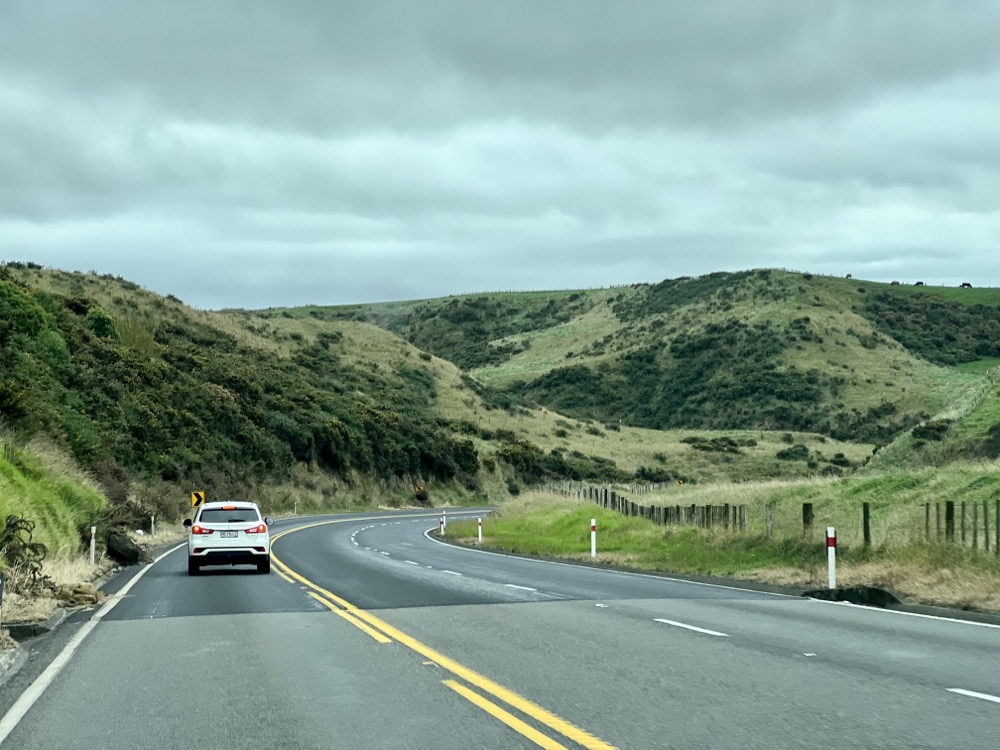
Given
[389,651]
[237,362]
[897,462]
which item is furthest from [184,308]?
[389,651]

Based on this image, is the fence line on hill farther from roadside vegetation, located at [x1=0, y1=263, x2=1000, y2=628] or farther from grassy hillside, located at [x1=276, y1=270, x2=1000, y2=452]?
grassy hillside, located at [x1=276, y1=270, x2=1000, y2=452]

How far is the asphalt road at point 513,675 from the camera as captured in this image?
326 inches

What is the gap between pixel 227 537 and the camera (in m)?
25.9

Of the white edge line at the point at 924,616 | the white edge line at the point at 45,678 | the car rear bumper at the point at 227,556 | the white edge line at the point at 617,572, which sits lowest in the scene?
the white edge line at the point at 617,572

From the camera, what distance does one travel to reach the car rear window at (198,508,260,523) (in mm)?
25906

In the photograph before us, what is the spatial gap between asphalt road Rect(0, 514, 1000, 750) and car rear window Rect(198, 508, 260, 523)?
19.8 feet

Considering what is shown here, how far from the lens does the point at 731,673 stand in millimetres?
10734

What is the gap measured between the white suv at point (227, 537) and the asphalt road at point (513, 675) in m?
5.80

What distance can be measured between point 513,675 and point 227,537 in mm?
16282

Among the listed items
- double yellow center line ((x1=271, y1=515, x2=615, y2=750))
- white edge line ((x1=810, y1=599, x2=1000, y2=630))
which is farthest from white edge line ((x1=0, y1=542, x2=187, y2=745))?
white edge line ((x1=810, y1=599, x2=1000, y2=630))

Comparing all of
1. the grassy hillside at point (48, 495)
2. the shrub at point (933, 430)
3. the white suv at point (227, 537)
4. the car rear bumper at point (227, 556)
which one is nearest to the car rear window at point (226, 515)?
the white suv at point (227, 537)

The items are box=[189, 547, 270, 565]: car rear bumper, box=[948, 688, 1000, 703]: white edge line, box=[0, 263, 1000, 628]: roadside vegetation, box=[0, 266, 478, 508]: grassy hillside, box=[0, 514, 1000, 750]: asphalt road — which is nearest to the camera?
box=[0, 514, 1000, 750]: asphalt road

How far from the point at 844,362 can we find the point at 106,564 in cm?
10100

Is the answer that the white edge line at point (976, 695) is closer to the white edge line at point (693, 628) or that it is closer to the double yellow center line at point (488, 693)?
the double yellow center line at point (488, 693)
